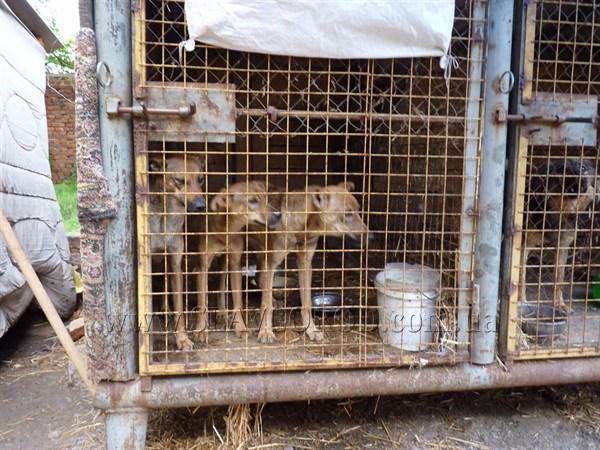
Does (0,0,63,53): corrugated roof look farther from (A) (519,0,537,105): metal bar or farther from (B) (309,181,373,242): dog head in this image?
(A) (519,0,537,105): metal bar

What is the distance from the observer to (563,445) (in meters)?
3.30

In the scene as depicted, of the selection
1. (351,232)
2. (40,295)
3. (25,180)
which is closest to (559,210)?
(351,232)

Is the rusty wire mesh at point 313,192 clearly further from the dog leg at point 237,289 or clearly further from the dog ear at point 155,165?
the dog ear at point 155,165

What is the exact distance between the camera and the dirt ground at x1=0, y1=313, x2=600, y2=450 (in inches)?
130

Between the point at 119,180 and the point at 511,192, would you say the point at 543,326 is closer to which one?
the point at 511,192

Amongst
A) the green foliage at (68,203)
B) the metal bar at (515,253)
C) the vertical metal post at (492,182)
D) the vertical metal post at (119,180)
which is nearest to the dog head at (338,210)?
the vertical metal post at (492,182)

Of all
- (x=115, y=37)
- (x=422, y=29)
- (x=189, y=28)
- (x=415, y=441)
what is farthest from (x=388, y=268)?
(x=115, y=37)

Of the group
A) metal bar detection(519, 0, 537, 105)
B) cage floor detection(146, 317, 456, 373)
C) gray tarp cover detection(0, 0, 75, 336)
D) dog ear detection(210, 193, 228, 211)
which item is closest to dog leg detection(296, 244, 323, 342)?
cage floor detection(146, 317, 456, 373)

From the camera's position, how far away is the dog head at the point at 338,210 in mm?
3910

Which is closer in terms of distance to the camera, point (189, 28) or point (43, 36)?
point (189, 28)

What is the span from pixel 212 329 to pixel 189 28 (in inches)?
101

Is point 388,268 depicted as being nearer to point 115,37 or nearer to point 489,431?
point 489,431

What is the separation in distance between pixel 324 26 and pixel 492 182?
1.60m

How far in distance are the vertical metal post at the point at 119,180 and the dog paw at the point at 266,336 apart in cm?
109
